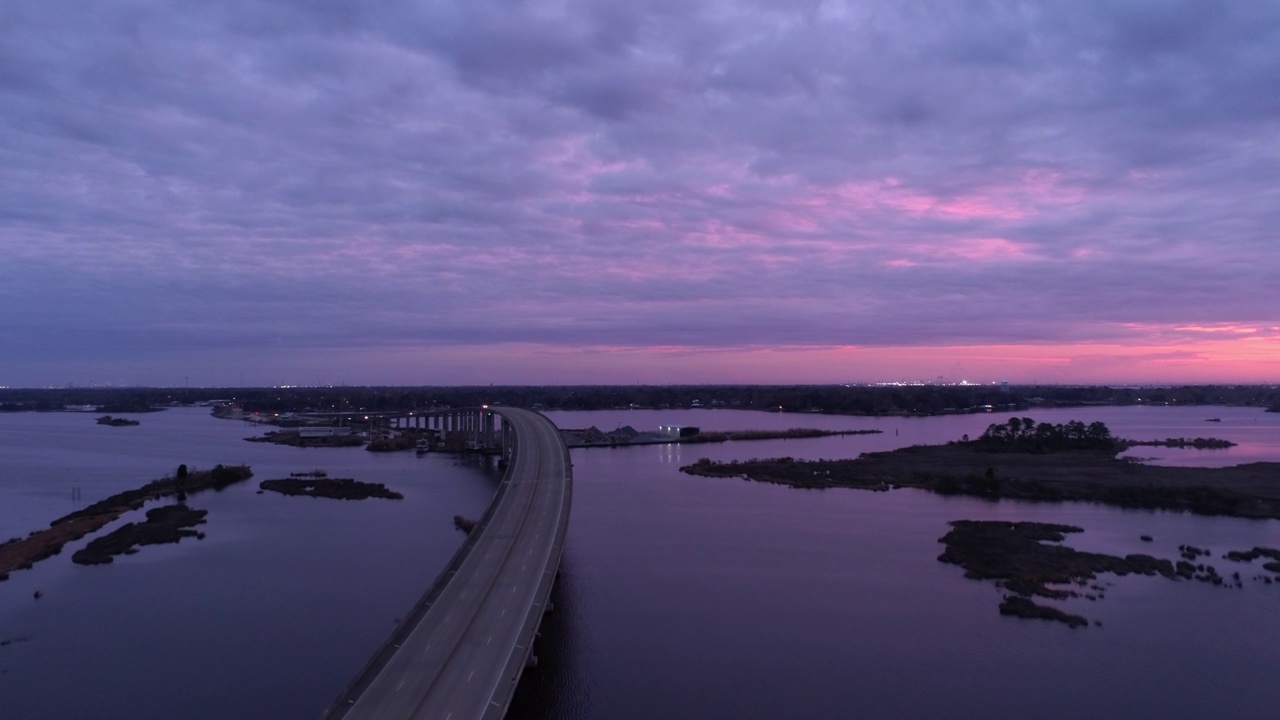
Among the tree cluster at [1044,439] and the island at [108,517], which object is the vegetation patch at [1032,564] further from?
the tree cluster at [1044,439]

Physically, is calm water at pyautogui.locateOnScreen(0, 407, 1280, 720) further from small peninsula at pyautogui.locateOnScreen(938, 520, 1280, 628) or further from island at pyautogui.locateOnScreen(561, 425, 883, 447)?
island at pyautogui.locateOnScreen(561, 425, 883, 447)

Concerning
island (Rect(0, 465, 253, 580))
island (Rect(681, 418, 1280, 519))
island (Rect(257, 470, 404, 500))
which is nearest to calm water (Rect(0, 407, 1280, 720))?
island (Rect(0, 465, 253, 580))

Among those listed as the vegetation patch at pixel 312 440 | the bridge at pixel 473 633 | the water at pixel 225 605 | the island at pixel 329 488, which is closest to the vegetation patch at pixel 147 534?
the water at pixel 225 605

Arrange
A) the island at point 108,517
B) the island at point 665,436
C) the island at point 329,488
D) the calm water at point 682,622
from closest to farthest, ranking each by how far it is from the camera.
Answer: the calm water at point 682,622 < the island at point 108,517 < the island at point 329,488 < the island at point 665,436

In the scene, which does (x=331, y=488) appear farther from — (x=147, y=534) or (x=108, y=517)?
(x=147, y=534)

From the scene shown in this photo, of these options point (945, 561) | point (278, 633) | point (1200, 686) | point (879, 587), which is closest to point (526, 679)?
point (278, 633)

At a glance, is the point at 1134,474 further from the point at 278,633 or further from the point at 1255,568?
the point at 278,633
